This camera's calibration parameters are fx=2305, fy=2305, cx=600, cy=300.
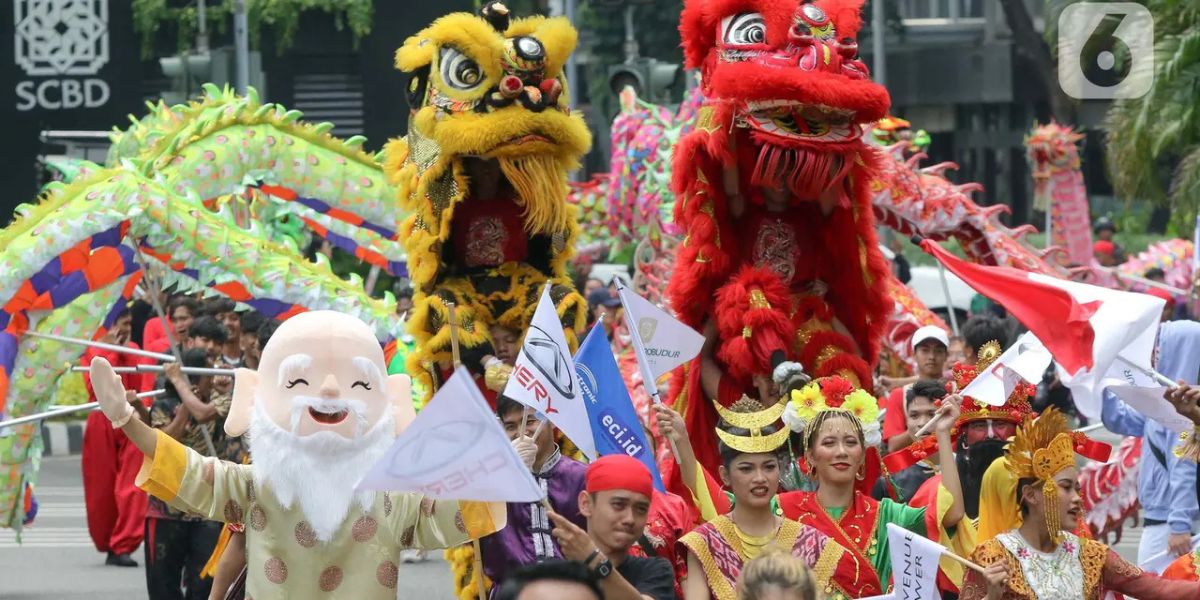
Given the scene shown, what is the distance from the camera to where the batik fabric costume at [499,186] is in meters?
9.16

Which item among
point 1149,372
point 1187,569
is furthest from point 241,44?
point 1187,569

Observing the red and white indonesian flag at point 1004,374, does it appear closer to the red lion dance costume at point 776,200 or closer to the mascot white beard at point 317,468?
the red lion dance costume at point 776,200

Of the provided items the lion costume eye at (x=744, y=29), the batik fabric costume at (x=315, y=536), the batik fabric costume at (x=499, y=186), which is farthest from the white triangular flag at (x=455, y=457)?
the batik fabric costume at (x=499, y=186)

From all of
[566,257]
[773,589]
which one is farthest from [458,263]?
[773,589]

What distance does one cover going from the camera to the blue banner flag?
758cm

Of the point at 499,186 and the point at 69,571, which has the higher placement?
the point at 499,186

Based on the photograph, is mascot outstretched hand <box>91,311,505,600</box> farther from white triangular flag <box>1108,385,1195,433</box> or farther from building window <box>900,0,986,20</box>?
building window <box>900,0,986,20</box>

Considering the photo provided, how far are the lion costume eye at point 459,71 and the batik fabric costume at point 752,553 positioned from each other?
122 inches

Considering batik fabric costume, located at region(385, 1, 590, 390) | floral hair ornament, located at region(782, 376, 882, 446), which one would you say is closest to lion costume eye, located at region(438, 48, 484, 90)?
batik fabric costume, located at region(385, 1, 590, 390)

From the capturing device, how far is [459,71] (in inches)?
368

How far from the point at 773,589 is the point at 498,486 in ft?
3.20

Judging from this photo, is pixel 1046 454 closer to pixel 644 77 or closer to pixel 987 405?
pixel 987 405

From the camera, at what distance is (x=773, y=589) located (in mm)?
4930

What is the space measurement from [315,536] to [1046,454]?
205 cm
